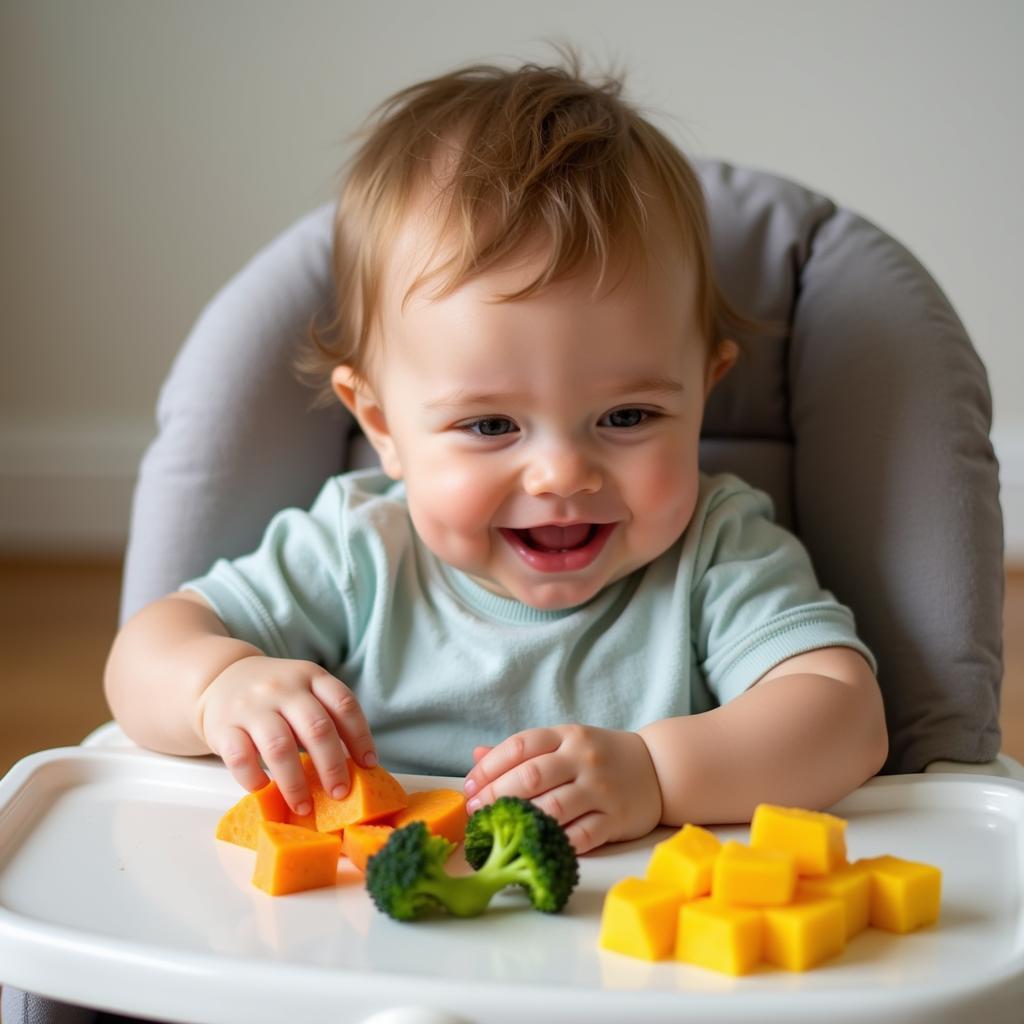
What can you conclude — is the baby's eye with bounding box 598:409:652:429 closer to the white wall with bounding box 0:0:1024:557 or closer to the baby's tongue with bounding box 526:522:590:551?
the baby's tongue with bounding box 526:522:590:551

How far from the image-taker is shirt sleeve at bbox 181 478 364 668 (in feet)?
3.33

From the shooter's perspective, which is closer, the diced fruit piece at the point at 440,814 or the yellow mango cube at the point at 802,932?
the yellow mango cube at the point at 802,932

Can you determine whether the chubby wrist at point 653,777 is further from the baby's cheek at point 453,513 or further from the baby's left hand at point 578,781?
the baby's cheek at point 453,513

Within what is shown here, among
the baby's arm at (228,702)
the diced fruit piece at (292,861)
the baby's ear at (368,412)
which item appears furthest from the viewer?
the baby's ear at (368,412)

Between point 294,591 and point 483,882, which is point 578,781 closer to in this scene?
point 483,882

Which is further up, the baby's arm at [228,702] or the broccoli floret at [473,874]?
the broccoli floret at [473,874]

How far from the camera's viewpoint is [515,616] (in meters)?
1.04

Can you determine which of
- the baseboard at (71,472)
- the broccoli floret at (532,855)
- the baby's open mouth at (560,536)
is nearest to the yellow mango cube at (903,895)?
the broccoli floret at (532,855)

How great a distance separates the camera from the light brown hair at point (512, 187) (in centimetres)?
A: 93

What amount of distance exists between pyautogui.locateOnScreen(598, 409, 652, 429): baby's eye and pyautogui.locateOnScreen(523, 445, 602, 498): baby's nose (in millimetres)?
42

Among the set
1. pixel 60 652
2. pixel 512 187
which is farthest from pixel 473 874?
pixel 60 652

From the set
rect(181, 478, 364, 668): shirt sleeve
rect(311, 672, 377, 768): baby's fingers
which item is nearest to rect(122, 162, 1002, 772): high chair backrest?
rect(181, 478, 364, 668): shirt sleeve

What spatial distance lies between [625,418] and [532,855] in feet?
1.21

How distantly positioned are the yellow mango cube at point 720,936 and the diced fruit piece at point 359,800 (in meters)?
0.21
